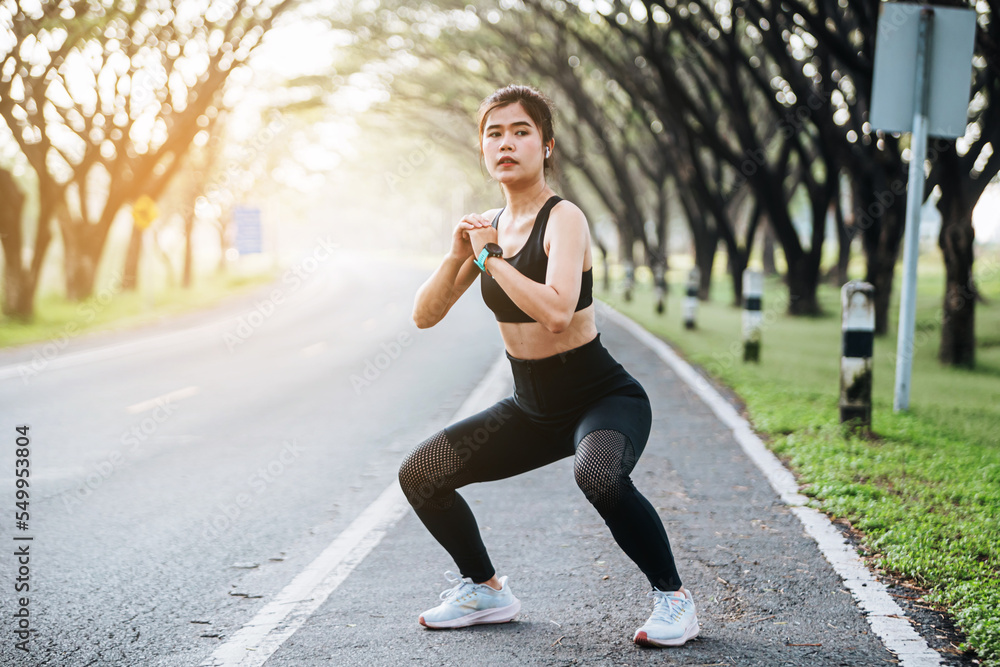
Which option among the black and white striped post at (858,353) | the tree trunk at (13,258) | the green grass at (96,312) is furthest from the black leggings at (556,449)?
the tree trunk at (13,258)

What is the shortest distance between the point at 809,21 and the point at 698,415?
235 inches

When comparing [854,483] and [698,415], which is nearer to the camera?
[854,483]

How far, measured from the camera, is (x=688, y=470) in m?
5.87

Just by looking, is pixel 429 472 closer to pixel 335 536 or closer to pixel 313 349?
pixel 335 536

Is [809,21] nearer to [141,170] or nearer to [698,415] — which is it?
[698,415]

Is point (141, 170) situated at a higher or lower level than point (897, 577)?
higher

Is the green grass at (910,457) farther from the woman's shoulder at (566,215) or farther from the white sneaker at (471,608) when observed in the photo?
the woman's shoulder at (566,215)

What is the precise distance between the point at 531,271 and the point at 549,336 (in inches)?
9.4

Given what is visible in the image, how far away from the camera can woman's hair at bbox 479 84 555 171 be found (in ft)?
10.4

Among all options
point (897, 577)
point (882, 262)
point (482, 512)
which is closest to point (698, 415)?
point (482, 512)

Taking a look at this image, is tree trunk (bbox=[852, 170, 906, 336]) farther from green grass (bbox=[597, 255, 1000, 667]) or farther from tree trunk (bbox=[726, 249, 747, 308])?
tree trunk (bbox=[726, 249, 747, 308])

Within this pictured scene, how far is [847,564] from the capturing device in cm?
397

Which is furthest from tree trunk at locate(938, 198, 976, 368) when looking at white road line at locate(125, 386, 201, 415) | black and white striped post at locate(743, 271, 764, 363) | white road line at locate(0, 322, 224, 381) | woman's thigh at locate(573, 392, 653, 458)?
white road line at locate(0, 322, 224, 381)

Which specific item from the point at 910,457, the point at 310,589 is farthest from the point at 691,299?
the point at 310,589
